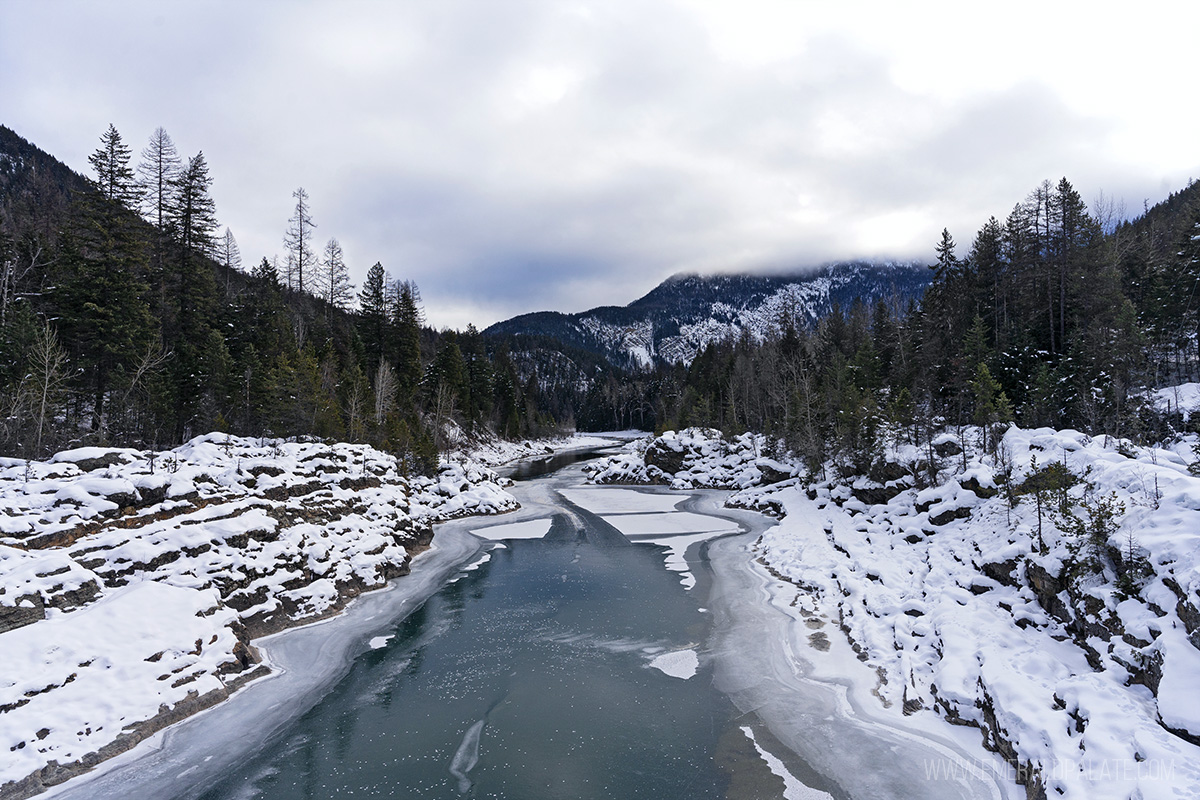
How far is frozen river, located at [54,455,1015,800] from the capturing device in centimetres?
889

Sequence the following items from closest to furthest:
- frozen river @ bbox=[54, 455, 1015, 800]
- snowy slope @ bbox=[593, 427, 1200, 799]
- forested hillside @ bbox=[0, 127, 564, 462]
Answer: snowy slope @ bbox=[593, 427, 1200, 799] < frozen river @ bbox=[54, 455, 1015, 800] < forested hillside @ bbox=[0, 127, 564, 462]

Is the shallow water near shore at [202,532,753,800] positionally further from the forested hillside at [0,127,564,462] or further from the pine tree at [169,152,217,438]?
the pine tree at [169,152,217,438]

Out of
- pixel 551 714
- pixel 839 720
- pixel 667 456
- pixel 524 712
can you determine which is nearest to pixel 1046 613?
pixel 839 720

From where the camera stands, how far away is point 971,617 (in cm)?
1281

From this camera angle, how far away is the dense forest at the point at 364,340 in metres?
25.2

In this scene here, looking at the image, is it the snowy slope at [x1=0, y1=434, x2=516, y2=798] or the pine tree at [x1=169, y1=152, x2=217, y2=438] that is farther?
the pine tree at [x1=169, y1=152, x2=217, y2=438]

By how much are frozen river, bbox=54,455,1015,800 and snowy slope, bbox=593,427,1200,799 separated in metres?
1.14

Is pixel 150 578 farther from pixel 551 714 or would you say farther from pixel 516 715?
pixel 551 714

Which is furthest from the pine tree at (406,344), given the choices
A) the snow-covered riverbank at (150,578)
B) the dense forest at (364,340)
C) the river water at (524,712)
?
the river water at (524,712)

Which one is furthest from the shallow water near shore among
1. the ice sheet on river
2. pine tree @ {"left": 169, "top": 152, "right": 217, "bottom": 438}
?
pine tree @ {"left": 169, "top": 152, "right": 217, "bottom": 438}

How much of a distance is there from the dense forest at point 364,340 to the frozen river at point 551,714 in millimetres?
15728

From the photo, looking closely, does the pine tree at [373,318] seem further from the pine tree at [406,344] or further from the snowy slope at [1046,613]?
the snowy slope at [1046,613]

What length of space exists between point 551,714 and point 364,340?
175 ft

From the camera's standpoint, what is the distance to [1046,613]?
11914 mm
